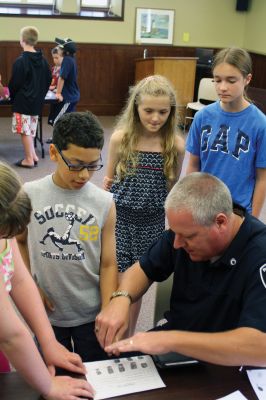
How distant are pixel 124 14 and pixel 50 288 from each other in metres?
7.24

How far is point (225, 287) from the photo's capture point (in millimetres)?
1448

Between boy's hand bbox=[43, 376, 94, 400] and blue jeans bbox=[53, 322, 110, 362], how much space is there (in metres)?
0.38

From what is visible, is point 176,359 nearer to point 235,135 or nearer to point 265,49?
point 235,135

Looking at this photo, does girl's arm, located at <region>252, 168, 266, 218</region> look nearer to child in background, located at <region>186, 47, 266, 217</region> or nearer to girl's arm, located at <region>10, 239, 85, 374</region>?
child in background, located at <region>186, 47, 266, 217</region>

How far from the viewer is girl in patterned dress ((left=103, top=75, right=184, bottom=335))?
7.12 feet

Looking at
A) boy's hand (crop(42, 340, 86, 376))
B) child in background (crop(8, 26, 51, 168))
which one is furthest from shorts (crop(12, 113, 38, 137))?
boy's hand (crop(42, 340, 86, 376))

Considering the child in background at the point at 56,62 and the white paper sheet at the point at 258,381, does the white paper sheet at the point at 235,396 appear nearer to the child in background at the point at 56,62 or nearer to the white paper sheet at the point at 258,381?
the white paper sheet at the point at 258,381

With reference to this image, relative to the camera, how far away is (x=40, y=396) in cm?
120

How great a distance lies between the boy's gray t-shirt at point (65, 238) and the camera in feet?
5.29

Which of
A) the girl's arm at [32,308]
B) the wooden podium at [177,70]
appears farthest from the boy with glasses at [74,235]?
the wooden podium at [177,70]

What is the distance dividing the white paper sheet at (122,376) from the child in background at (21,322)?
1.3 inches

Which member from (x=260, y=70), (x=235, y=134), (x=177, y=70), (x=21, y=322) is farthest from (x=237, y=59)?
(x=260, y=70)

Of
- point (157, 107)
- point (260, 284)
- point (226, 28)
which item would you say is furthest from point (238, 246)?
point (226, 28)

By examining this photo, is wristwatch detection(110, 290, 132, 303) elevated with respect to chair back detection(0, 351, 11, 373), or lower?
elevated
